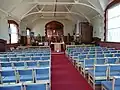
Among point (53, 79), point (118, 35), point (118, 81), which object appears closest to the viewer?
point (118, 81)

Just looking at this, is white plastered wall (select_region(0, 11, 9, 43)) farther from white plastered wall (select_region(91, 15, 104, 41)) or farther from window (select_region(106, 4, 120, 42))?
white plastered wall (select_region(91, 15, 104, 41))

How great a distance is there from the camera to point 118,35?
1095 centimetres

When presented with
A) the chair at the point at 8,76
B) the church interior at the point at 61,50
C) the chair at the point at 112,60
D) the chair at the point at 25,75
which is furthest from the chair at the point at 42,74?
the chair at the point at 112,60

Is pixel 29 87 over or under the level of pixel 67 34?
under

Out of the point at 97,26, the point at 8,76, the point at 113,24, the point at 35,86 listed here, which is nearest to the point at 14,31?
the point at 97,26

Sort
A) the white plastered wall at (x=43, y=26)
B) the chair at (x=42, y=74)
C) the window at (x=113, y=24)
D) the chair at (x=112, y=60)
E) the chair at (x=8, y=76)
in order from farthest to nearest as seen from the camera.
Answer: the white plastered wall at (x=43, y=26), the window at (x=113, y=24), the chair at (x=112, y=60), the chair at (x=42, y=74), the chair at (x=8, y=76)

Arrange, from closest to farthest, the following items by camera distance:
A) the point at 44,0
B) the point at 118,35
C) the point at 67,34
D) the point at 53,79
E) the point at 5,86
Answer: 1. the point at 5,86
2. the point at 53,79
3. the point at 118,35
4. the point at 44,0
5. the point at 67,34

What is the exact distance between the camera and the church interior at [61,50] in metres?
4.01

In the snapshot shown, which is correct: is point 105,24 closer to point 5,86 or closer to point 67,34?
point 5,86

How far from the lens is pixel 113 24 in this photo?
11.8m

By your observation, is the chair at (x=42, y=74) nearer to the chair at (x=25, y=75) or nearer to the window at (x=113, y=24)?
the chair at (x=25, y=75)

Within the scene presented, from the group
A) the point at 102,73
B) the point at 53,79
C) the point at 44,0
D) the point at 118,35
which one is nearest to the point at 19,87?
the point at 102,73

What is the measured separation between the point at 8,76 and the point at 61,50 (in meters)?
13.8

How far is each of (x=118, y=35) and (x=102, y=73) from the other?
7.03m
